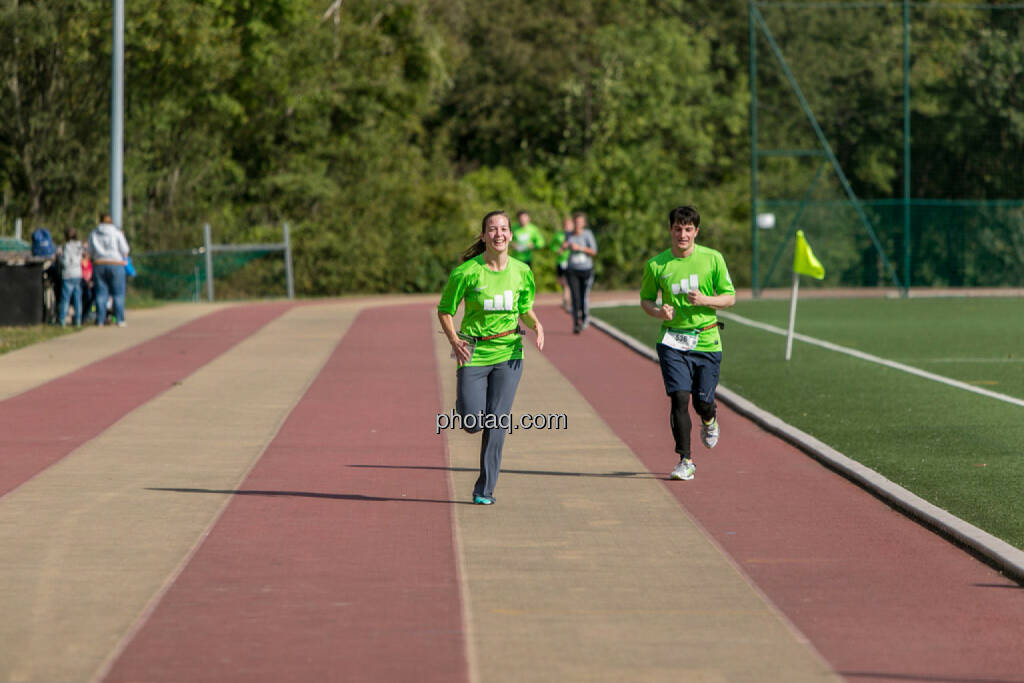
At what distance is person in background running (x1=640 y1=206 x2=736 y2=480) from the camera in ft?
33.7

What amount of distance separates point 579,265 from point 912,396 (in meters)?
9.96

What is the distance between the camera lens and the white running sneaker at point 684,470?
1018 centimetres

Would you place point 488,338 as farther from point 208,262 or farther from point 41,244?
point 208,262

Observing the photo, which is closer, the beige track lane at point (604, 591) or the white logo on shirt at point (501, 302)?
the beige track lane at point (604, 591)

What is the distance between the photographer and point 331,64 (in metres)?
45.8

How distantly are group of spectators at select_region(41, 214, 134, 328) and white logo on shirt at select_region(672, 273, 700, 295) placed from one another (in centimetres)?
1584

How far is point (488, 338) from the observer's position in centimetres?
919

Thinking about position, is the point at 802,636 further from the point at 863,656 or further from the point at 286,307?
the point at 286,307

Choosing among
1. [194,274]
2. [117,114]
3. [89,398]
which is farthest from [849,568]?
[194,274]

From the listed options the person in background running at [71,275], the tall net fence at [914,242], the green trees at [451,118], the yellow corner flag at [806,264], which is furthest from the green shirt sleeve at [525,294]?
the tall net fence at [914,242]

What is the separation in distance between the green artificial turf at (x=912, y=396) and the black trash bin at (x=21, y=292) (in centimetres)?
915

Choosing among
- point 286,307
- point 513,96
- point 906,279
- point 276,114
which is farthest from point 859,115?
point 286,307

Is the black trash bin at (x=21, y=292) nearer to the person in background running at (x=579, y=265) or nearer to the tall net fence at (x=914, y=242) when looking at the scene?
the person in background running at (x=579, y=265)

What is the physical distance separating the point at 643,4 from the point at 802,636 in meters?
55.0
